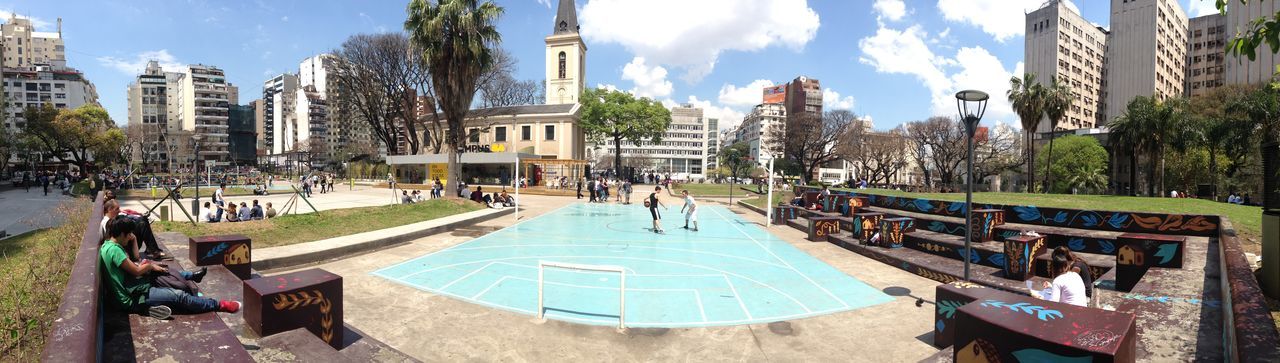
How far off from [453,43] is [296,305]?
22354 millimetres

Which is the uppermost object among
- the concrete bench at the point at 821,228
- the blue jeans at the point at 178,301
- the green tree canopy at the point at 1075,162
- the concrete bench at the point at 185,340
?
the green tree canopy at the point at 1075,162

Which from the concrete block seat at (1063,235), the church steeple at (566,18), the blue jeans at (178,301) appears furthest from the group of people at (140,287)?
the church steeple at (566,18)

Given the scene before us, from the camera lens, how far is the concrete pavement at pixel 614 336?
6160 millimetres

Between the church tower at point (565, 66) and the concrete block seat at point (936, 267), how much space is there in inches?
2027

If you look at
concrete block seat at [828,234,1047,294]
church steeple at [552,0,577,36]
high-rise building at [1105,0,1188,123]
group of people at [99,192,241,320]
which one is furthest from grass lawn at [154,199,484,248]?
high-rise building at [1105,0,1188,123]

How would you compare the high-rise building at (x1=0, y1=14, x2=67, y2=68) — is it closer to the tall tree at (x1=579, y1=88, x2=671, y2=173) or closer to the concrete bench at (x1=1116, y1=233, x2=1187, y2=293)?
the tall tree at (x1=579, y1=88, x2=671, y2=173)

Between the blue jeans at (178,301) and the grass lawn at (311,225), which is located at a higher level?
Result: the blue jeans at (178,301)

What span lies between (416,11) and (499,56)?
28744mm

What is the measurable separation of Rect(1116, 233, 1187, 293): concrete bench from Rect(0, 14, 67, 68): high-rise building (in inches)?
7249

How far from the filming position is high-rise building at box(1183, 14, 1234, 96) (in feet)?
256

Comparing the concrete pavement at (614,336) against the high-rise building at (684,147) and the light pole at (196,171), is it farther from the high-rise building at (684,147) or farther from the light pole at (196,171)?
the high-rise building at (684,147)

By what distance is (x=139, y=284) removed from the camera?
16.7 ft

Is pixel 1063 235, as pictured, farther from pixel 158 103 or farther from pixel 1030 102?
pixel 158 103

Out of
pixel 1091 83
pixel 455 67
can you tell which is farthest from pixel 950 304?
pixel 1091 83
